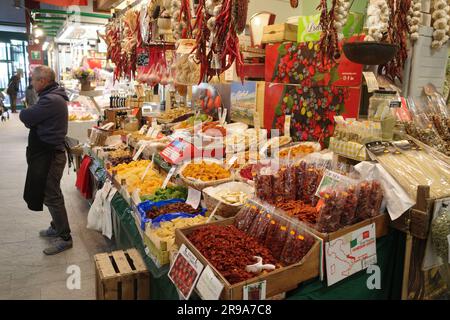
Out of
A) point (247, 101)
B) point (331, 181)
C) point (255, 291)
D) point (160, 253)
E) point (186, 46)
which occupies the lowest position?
point (160, 253)

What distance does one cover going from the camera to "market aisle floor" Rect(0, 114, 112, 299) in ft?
10.9

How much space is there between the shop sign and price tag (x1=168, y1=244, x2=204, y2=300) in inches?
25.9

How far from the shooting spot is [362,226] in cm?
205

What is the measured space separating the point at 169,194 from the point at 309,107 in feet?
4.68

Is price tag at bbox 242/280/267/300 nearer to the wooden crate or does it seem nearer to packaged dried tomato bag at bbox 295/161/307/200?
packaged dried tomato bag at bbox 295/161/307/200

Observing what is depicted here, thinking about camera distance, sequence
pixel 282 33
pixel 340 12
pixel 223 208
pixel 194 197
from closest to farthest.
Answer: pixel 223 208 < pixel 340 12 < pixel 194 197 < pixel 282 33

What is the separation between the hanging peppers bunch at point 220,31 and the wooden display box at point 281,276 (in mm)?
1476

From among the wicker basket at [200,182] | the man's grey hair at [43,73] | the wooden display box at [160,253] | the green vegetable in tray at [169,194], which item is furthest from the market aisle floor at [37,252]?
the man's grey hair at [43,73]

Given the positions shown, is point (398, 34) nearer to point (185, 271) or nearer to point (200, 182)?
point (200, 182)

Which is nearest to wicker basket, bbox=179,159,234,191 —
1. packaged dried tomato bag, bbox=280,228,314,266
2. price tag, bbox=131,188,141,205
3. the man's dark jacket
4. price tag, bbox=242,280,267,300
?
price tag, bbox=131,188,141,205

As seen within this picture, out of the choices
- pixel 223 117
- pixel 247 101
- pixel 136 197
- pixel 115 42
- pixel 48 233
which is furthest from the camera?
pixel 115 42

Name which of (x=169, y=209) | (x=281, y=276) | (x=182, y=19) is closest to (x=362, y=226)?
(x=281, y=276)

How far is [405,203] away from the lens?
205 cm
